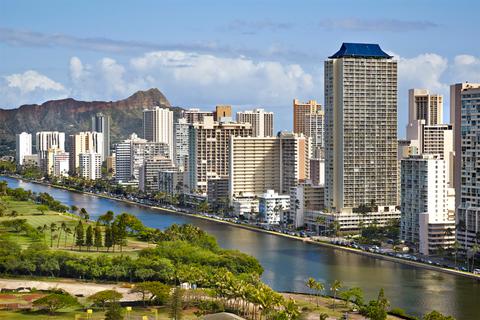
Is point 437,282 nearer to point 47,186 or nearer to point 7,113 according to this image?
point 47,186

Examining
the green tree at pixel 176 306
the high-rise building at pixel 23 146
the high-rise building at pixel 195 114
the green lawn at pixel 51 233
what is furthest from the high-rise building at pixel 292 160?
the high-rise building at pixel 23 146

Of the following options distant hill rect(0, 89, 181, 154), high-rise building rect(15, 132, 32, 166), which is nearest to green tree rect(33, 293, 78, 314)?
high-rise building rect(15, 132, 32, 166)

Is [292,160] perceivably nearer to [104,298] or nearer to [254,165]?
[254,165]

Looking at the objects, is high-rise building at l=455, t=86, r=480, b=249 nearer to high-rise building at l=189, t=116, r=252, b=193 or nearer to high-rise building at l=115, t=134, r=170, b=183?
high-rise building at l=189, t=116, r=252, b=193

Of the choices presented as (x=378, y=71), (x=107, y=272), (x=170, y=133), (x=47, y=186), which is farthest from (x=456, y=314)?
(x=170, y=133)

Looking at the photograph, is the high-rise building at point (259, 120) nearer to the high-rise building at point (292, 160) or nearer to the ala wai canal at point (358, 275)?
the high-rise building at point (292, 160)

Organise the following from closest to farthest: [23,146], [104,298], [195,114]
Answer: [104,298] → [195,114] → [23,146]

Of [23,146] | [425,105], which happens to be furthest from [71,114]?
[425,105]
